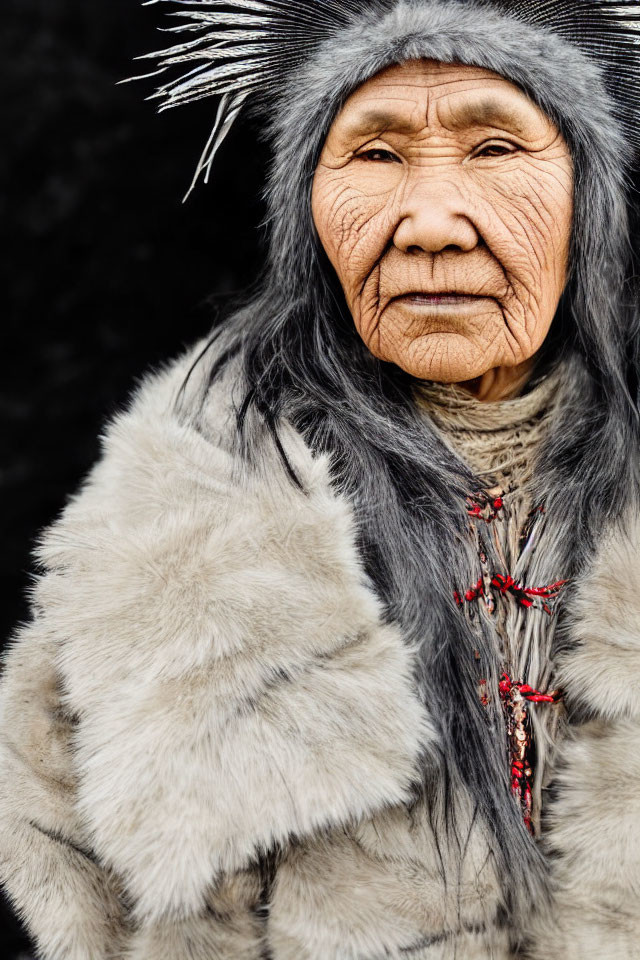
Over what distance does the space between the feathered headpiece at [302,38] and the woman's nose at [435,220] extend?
30cm

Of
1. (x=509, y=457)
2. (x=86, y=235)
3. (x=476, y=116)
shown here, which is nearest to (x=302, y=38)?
(x=476, y=116)

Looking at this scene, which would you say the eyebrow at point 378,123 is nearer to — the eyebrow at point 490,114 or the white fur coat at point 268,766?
the eyebrow at point 490,114

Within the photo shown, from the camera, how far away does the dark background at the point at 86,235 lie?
8.98ft

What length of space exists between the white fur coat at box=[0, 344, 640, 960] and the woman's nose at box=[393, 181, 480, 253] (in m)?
0.37

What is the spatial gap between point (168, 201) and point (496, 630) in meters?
1.74

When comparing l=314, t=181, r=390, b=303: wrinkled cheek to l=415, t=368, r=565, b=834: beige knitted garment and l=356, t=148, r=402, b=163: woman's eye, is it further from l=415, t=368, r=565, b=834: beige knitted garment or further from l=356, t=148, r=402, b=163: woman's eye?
l=415, t=368, r=565, b=834: beige knitted garment

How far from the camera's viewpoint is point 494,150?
64.1 inches

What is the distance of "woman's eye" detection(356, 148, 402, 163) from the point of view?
1653 millimetres

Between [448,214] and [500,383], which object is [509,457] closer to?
[500,383]

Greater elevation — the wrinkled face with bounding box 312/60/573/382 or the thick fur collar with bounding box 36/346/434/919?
the wrinkled face with bounding box 312/60/573/382

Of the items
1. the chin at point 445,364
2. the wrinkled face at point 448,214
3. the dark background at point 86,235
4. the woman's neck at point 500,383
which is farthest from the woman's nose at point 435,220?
the dark background at point 86,235

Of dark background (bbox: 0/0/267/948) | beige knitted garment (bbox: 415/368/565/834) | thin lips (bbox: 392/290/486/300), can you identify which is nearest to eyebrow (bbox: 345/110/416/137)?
thin lips (bbox: 392/290/486/300)

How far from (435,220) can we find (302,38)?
0.45 metres

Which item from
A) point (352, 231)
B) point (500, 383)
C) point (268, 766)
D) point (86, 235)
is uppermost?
point (352, 231)
